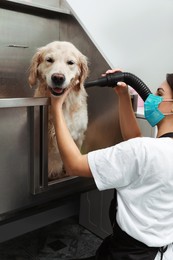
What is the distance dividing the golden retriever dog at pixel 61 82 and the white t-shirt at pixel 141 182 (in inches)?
9.2

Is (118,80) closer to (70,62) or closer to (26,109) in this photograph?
(70,62)

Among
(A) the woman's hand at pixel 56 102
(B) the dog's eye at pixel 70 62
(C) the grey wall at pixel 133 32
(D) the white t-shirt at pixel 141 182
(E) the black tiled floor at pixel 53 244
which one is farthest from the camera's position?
(E) the black tiled floor at pixel 53 244

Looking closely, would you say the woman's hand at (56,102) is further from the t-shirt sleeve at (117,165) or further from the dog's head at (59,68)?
the t-shirt sleeve at (117,165)

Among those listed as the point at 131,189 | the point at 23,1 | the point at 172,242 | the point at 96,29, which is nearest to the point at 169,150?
the point at 131,189

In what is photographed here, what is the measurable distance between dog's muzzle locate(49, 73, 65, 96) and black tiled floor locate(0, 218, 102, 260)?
1.03 metres

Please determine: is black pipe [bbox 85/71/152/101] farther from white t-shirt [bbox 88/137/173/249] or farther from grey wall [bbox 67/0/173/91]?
white t-shirt [bbox 88/137/173/249]

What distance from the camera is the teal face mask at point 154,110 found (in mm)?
833

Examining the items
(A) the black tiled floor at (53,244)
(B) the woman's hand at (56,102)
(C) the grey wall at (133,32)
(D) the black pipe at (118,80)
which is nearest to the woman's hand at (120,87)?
(D) the black pipe at (118,80)

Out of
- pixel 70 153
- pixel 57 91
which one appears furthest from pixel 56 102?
pixel 70 153

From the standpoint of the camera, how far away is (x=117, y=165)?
729 mm

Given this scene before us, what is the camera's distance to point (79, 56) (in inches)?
38.8

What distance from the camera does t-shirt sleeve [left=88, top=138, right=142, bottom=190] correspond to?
72cm

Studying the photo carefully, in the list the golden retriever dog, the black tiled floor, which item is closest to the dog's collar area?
the golden retriever dog

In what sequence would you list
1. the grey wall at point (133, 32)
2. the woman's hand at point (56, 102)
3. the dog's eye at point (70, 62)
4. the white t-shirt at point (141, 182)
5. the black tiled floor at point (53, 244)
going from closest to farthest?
the white t-shirt at point (141, 182), the woman's hand at point (56, 102), the dog's eye at point (70, 62), the grey wall at point (133, 32), the black tiled floor at point (53, 244)
